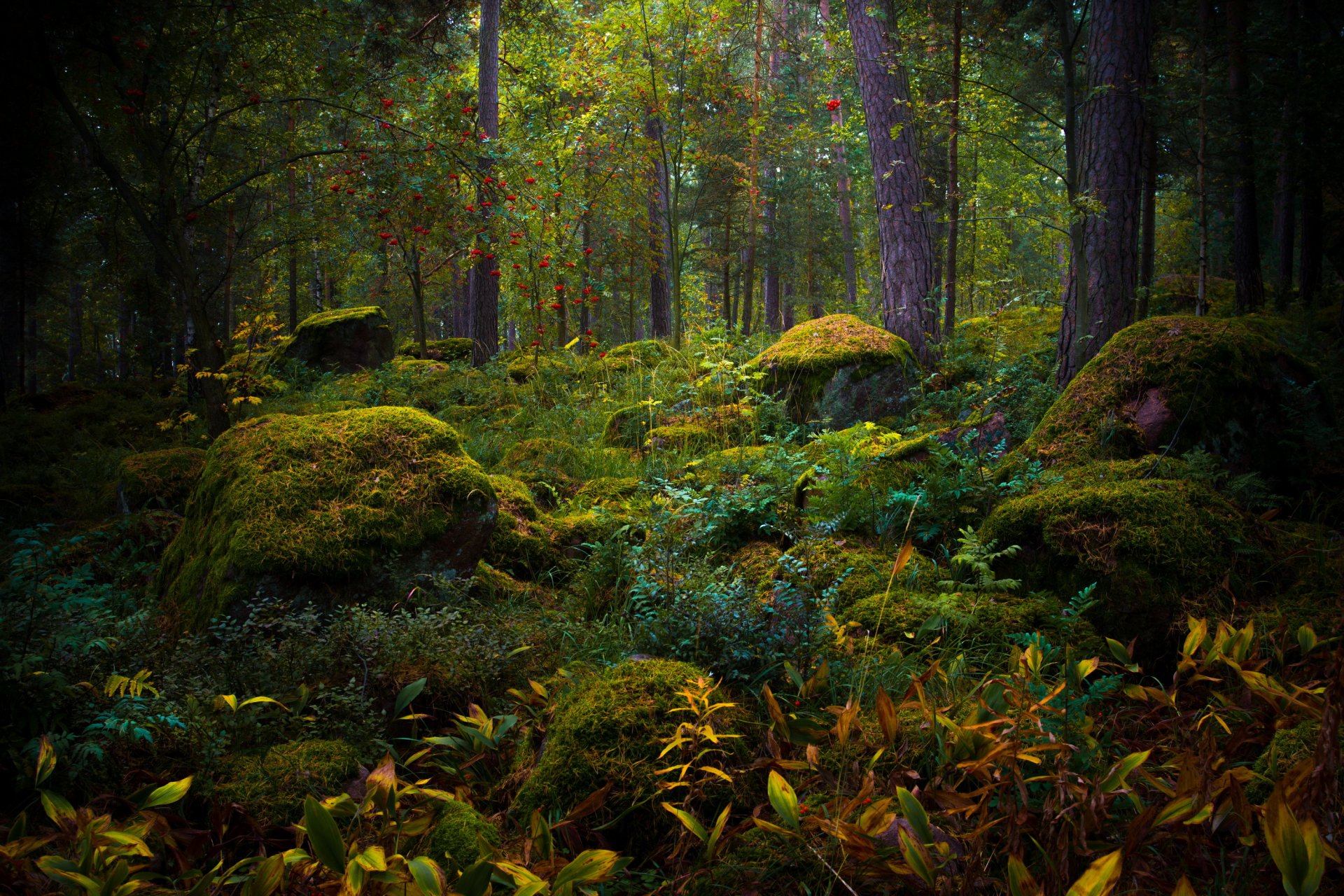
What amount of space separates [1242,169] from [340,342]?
14.6 meters

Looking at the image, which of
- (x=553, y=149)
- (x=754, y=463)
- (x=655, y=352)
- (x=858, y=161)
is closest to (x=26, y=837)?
(x=754, y=463)

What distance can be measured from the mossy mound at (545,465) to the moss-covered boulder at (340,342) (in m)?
6.89

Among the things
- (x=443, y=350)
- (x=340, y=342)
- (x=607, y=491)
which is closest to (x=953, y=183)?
(x=607, y=491)

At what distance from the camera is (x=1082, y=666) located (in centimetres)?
203

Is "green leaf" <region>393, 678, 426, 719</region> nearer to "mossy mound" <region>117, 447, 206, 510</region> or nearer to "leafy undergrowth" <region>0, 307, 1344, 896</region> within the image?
"leafy undergrowth" <region>0, 307, 1344, 896</region>

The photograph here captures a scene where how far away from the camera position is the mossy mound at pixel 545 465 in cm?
529

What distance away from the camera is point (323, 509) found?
3402 mm

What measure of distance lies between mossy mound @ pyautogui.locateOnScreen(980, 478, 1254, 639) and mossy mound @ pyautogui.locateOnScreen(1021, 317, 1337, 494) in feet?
1.84

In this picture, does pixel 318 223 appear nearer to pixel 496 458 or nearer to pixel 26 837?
pixel 496 458

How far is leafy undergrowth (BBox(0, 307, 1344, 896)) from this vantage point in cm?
164

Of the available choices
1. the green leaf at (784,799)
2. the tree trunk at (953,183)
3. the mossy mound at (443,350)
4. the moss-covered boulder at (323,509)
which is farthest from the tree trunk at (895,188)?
the mossy mound at (443,350)

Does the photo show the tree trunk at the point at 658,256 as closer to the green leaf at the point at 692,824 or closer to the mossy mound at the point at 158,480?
the mossy mound at the point at 158,480

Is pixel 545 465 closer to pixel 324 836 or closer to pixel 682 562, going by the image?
pixel 682 562

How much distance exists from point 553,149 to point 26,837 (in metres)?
10.2
